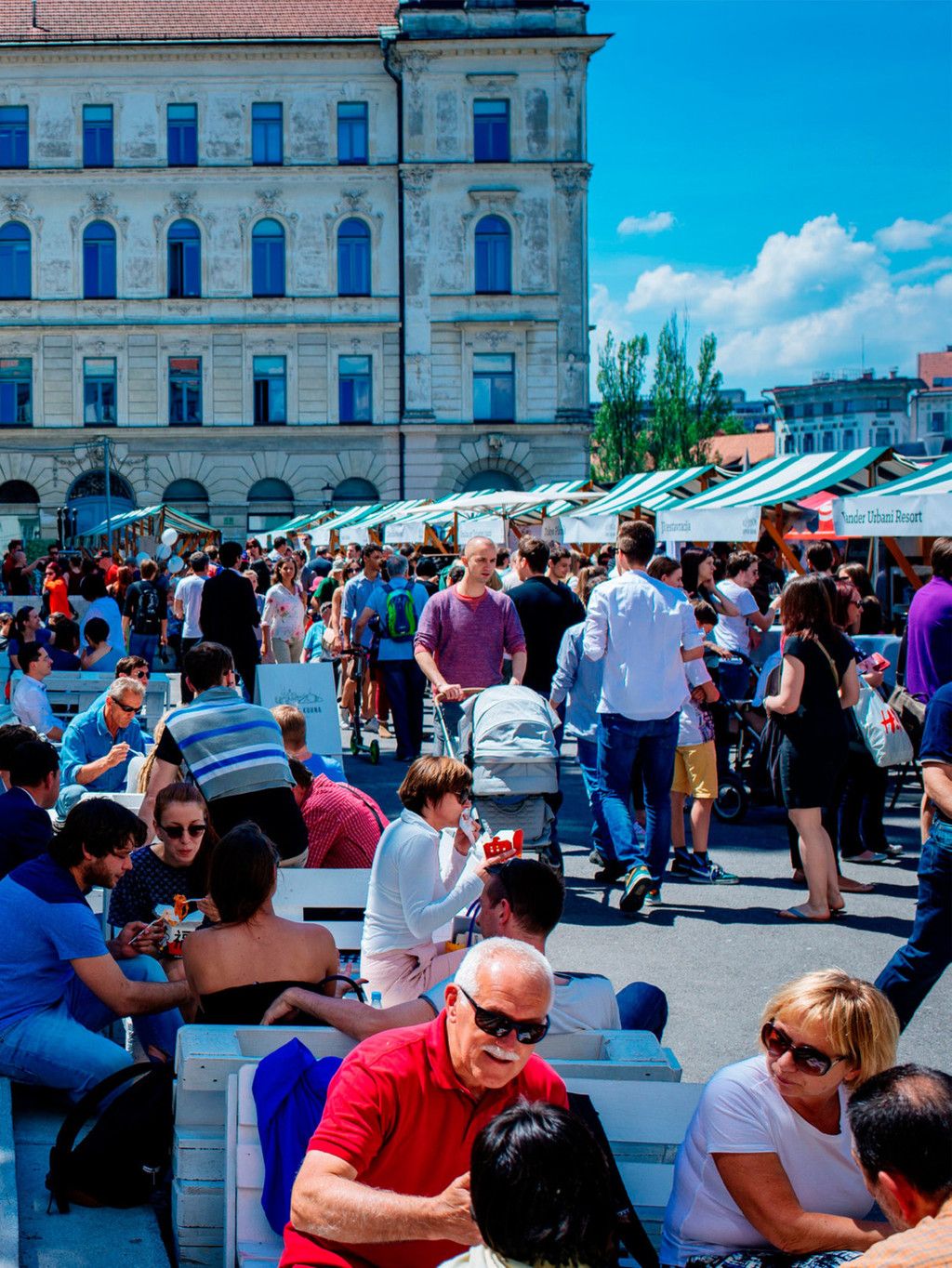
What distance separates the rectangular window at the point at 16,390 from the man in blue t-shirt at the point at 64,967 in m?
44.9

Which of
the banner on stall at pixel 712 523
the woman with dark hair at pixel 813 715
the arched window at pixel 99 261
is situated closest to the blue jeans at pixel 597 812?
the woman with dark hair at pixel 813 715

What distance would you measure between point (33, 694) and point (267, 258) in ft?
128

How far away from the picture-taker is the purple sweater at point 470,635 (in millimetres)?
9078

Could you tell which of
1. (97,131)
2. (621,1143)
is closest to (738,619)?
(621,1143)

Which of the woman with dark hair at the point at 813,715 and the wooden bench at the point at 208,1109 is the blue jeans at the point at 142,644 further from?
the wooden bench at the point at 208,1109

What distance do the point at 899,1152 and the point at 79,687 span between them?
9.77 meters

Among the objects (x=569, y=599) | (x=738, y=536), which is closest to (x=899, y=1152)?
(x=569, y=599)

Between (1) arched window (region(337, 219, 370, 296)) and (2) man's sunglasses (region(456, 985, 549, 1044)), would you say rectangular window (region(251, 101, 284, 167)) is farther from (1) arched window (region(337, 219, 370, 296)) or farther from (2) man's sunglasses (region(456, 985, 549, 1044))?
(2) man's sunglasses (region(456, 985, 549, 1044))

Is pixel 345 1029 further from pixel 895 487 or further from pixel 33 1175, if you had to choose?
pixel 895 487

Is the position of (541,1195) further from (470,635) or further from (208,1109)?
(470,635)

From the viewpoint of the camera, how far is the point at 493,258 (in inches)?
1810

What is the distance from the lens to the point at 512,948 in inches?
126

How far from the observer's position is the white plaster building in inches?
1804

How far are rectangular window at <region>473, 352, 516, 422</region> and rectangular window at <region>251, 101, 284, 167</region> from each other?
910 centimetres
